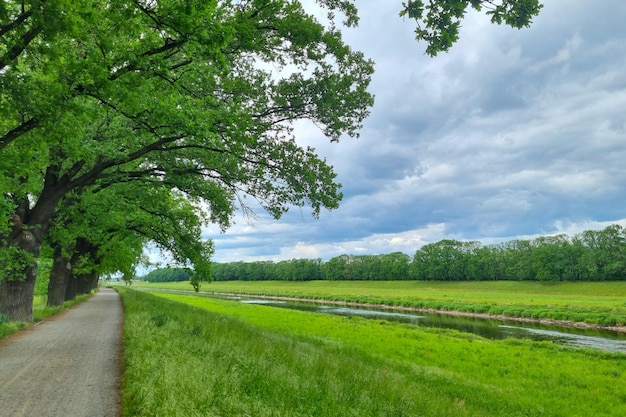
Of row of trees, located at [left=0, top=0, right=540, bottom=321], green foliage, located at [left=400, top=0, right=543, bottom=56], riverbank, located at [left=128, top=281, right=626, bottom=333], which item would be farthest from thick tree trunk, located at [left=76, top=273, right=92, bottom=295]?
green foliage, located at [left=400, top=0, right=543, bottom=56]

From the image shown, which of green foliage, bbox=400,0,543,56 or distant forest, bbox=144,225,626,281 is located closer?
green foliage, bbox=400,0,543,56

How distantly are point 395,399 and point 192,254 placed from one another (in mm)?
14413

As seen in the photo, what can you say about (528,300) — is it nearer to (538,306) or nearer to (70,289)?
(538,306)

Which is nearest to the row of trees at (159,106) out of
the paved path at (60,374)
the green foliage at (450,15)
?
the green foliage at (450,15)

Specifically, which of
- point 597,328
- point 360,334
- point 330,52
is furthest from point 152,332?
point 597,328

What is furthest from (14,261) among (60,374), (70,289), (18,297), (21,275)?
(70,289)

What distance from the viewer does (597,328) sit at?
30391mm

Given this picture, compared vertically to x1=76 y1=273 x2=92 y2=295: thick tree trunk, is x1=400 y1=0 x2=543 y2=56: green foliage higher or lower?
higher

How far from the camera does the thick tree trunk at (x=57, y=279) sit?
2619 centimetres

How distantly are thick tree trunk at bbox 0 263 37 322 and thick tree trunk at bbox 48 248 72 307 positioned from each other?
10594 millimetres

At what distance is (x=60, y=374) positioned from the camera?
8.60 m

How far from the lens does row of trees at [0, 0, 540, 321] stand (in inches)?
325

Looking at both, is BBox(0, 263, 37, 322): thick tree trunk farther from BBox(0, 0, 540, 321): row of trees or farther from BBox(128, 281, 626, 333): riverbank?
BBox(128, 281, 626, 333): riverbank

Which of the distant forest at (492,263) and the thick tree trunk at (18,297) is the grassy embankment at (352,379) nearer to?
the thick tree trunk at (18,297)
